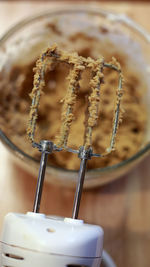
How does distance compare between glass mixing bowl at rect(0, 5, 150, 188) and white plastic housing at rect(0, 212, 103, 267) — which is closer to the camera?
white plastic housing at rect(0, 212, 103, 267)

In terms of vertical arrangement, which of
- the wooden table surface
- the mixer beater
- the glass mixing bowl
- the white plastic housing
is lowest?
the white plastic housing

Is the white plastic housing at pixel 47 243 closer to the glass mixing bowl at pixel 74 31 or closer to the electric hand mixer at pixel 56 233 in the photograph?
the electric hand mixer at pixel 56 233

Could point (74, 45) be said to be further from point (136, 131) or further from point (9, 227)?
point (9, 227)

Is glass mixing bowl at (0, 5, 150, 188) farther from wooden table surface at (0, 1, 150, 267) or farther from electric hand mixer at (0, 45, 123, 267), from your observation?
electric hand mixer at (0, 45, 123, 267)

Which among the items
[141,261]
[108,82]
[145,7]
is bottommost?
[141,261]

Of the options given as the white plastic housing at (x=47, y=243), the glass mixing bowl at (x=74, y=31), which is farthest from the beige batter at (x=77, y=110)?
the white plastic housing at (x=47, y=243)

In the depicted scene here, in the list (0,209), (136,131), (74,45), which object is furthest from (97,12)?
(0,209)

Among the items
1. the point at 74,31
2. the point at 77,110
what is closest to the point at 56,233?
the point at 77,110

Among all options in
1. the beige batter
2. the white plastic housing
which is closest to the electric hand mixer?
the white plastic housing
